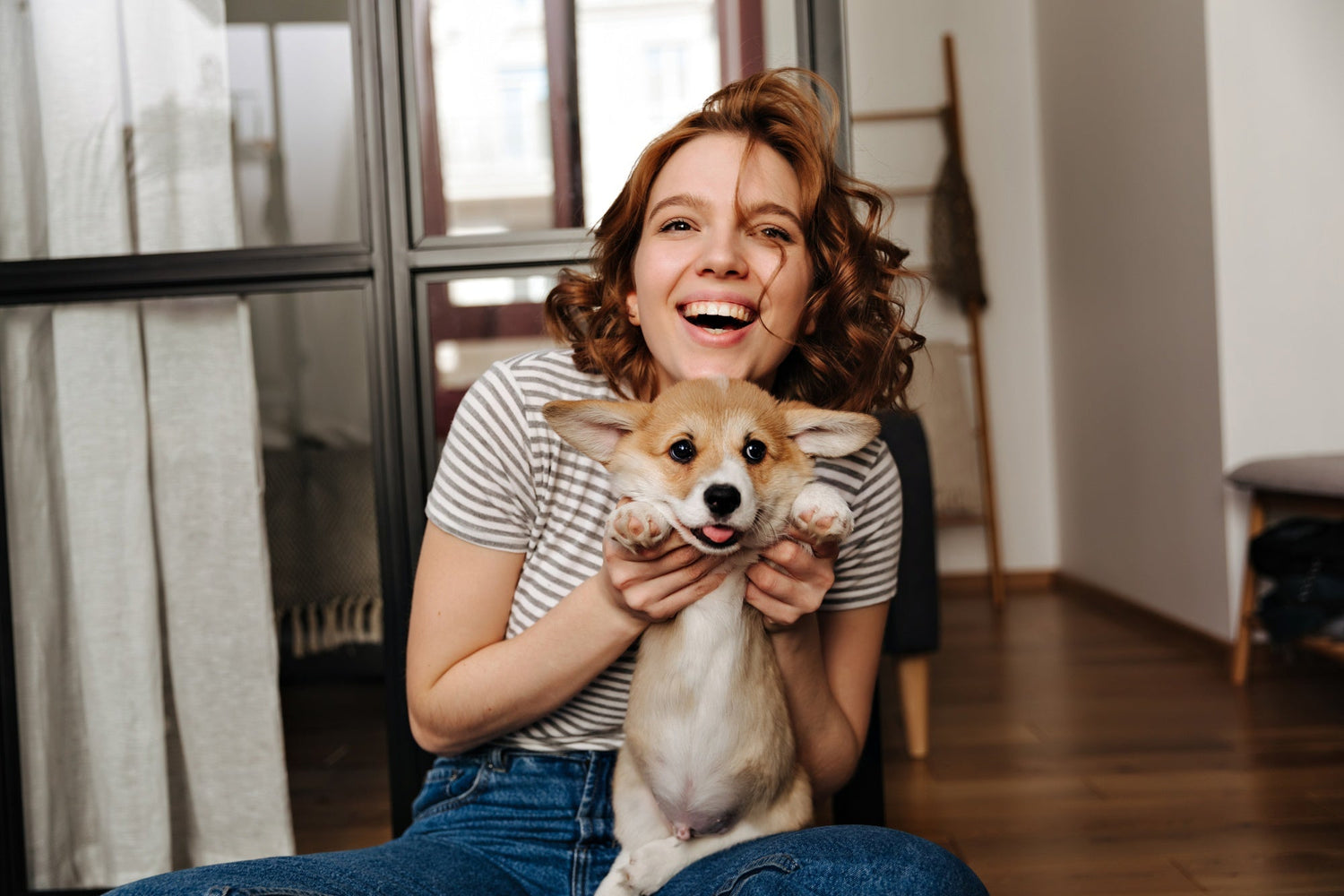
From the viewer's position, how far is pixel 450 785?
1.30 metres

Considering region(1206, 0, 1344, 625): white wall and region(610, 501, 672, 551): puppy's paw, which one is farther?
region(1206, 0, 1344, 625): white wall

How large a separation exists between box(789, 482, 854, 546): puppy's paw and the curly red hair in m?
0.34

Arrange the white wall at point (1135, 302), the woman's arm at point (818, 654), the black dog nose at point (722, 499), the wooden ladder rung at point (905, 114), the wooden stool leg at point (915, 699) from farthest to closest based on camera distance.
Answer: the wooden ladder rung at point (905, 114) < the white wall at point (1135, 302) < the wooden stool leg at point (915, 699) < the woman's arm at point (818, 654) < the black dog nose at point (722, 499)

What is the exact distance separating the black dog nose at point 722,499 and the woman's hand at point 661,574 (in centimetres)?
7

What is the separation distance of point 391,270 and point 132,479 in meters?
0.60

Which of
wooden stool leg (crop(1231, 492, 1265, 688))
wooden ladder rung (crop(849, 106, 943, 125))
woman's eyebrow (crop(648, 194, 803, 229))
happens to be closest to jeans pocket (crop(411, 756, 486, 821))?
woman's eyebrow (crop(648, 194, 803, 229))

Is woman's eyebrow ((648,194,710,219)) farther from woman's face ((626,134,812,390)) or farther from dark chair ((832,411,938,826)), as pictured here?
dark chair ((832,411,938,826))

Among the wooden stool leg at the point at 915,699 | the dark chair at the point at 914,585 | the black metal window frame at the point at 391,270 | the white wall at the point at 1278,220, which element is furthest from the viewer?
the white wall at the point at 1278,220

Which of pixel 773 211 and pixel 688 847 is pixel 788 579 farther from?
pixel 773 211

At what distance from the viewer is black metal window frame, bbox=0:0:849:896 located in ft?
5.54

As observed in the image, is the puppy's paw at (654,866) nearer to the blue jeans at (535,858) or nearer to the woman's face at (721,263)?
the blue jeans at (535,858)

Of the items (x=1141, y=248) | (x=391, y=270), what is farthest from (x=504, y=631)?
(x=1141, y=248)

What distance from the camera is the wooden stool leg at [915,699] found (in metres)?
2.60

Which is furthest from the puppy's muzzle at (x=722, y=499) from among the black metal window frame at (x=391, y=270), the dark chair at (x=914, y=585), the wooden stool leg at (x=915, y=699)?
the wooden stool leg at (x=915, y=699)
